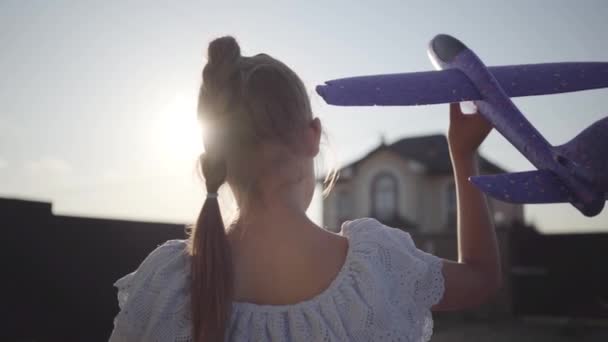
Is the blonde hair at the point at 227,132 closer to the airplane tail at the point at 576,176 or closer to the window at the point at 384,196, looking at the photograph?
the airplane tail at the point at 576,176

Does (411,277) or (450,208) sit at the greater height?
(411,277)

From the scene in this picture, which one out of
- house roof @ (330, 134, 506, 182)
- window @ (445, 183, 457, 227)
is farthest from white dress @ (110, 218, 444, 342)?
window @ (445, 183, 457, 227)

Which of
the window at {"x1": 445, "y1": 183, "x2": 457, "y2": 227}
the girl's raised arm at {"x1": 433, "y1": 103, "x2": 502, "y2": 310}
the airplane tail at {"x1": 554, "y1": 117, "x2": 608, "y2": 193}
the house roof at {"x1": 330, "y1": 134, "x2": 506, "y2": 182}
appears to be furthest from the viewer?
the house roof at {"x1": 330, "y1": 134, "x2": 506, "y2": 182}

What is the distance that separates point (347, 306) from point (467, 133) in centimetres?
59

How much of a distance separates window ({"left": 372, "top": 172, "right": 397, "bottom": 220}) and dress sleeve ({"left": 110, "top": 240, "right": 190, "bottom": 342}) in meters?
21.8

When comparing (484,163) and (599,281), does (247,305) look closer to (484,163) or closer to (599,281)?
(599,281)

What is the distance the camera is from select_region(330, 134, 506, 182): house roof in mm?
22891

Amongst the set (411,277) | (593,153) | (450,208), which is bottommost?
(450,208)

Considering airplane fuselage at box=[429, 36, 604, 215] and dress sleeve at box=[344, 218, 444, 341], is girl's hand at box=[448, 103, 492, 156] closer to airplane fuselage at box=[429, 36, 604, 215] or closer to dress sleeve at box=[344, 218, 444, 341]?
airplane fuselage at box=[429, 36, 604, 215]

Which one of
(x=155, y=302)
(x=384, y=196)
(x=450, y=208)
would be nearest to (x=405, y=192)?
(x=384, y=196)

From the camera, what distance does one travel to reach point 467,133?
1.39 m

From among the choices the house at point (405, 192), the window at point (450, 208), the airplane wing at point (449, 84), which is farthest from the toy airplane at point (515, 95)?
the window at point (450, 208)

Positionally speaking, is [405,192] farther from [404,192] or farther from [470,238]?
[470,238]

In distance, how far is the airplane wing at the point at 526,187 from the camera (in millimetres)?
1369
